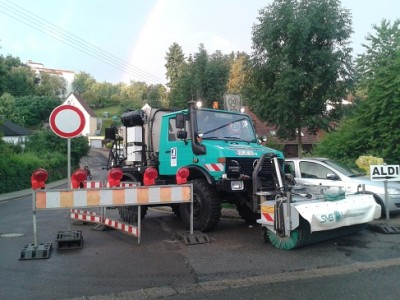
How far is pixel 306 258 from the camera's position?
22.6 feet

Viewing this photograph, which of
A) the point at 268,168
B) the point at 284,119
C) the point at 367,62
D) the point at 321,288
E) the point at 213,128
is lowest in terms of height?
the point at 321,288

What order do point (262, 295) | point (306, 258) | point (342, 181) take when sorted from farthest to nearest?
point (342, 181) < point (306, 258) < point (262, 295)

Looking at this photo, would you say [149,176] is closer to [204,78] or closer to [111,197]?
[111,197]

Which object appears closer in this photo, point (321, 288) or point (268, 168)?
point (321, 288)

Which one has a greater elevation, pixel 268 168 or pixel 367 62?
pixel 367 62

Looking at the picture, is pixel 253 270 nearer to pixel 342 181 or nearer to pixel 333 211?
pixel 333 211

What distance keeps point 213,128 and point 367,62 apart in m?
9.49

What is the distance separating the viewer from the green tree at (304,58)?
15.8 metres

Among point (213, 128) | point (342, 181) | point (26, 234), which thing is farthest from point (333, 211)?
point (26, 234)

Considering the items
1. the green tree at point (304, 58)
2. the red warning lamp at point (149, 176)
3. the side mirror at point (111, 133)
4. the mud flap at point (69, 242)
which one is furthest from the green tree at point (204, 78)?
the mud flap at point (69, 242)

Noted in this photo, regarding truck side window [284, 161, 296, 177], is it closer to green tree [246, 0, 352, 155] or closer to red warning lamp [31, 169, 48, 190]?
green tree [246, 0, 352, 155]

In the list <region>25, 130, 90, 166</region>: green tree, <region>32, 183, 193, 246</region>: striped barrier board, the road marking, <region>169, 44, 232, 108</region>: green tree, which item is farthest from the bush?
the road marking

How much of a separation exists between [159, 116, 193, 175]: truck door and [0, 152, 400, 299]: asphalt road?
158 cm

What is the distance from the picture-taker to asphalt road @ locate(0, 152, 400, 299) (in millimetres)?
5309
